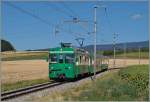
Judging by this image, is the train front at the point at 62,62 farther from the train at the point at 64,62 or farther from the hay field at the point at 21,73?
the hay field at the point at 21,73

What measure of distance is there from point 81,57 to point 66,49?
2829 millimetres

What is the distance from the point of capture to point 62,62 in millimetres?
34719

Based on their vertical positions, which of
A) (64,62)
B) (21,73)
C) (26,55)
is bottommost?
(21,73)

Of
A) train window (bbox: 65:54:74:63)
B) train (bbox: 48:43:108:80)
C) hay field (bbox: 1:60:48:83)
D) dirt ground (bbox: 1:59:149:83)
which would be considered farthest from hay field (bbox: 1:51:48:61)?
train window (bbox: 65:54:74:63)

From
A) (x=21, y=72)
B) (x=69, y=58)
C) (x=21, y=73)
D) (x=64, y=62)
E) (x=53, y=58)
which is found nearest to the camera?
(x=69, y=58)

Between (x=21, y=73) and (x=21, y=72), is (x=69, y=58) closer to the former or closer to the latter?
(x=21, y=73)

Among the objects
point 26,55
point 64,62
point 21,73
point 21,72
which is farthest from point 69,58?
point 26,55

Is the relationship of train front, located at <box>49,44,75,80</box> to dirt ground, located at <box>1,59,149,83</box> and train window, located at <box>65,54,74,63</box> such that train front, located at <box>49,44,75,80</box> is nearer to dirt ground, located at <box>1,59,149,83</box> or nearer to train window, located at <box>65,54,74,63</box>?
train window, located at <box>65,54,74,63</box>

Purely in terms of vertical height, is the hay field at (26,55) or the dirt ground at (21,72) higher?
the hay field at (26,55)

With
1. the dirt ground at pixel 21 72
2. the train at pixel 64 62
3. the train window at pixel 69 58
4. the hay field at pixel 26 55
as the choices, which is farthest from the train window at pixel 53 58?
the hay field at pixel 26 55

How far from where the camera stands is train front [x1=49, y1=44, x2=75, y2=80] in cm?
3441

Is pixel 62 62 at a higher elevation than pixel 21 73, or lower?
higher

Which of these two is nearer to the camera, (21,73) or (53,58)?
(53,58)

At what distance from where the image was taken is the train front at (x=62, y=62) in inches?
1355
